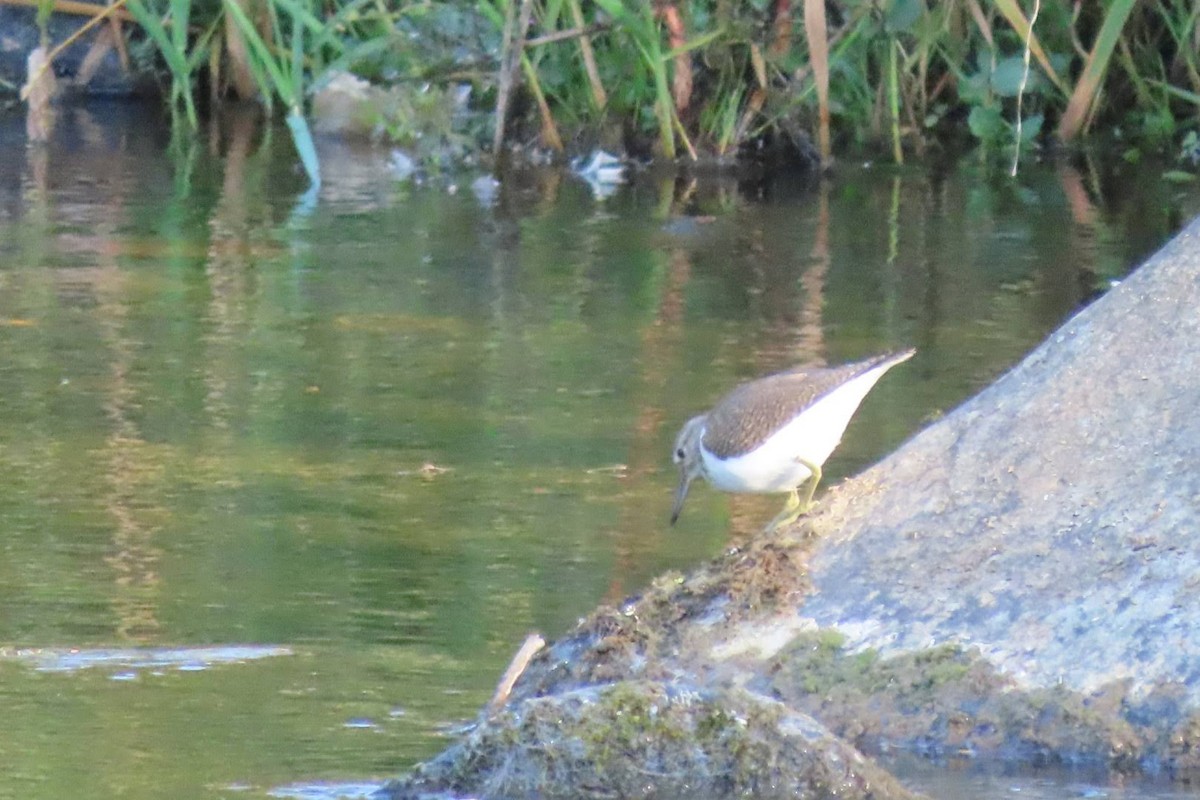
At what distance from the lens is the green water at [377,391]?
4.08 meters

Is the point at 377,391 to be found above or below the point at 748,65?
below

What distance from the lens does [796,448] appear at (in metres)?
4.42

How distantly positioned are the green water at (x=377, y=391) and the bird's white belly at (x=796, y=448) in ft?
1.15

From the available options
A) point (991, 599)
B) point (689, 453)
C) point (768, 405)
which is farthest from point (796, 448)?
point (991, 599)

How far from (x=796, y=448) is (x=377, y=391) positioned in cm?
220

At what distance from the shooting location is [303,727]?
3.86m

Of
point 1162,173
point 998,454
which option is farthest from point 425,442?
point 1162,173

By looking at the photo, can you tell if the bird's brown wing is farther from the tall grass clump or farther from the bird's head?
the tall grass clump

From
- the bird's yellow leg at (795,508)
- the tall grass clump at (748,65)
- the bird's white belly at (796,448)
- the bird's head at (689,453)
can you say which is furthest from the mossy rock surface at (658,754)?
the tall grass clump at (748,65)

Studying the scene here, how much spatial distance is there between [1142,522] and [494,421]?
239cm

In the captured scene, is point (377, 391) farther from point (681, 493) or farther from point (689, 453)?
point (689, 453)

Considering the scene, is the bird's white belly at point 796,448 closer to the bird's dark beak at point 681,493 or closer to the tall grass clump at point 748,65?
the bird's dark beak at point 681,493

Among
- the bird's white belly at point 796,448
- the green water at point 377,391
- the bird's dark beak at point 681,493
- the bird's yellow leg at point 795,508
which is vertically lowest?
the green water at point 377,391

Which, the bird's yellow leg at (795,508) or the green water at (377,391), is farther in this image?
the bird's yellow leg at (795,508)
